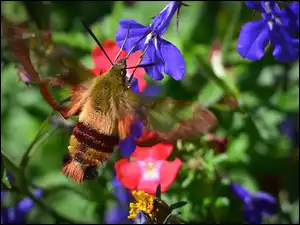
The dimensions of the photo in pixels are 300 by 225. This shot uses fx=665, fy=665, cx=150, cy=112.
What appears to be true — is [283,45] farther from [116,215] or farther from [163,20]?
[116,215]

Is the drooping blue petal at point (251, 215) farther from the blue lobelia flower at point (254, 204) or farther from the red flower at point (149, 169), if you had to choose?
the red flower at point (149, 169)

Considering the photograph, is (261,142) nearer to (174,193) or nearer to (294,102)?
(294,102)

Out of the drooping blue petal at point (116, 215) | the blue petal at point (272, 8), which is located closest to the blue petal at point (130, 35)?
the blue petal at point (272, 8)

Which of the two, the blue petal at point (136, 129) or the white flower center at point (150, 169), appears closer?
the blue petal at point (136, 129)

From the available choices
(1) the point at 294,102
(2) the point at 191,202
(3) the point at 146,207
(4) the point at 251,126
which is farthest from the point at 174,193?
(1) the point at 294,102

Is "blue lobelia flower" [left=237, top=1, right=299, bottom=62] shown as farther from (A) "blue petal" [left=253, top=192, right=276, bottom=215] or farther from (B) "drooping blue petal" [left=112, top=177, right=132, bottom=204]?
(B) "drooping blue petal" [left=112, top=177, right=132, bottom=204]

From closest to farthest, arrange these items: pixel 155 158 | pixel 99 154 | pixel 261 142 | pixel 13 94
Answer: pixel 99 154 → pixel 155 158 → pixel 261 142 → pixel 13 94

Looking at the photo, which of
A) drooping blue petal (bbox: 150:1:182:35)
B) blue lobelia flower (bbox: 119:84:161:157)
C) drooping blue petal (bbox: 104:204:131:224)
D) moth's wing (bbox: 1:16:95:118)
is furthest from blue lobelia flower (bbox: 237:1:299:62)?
drooping blue petal (bbox: 104:204:131:224)
